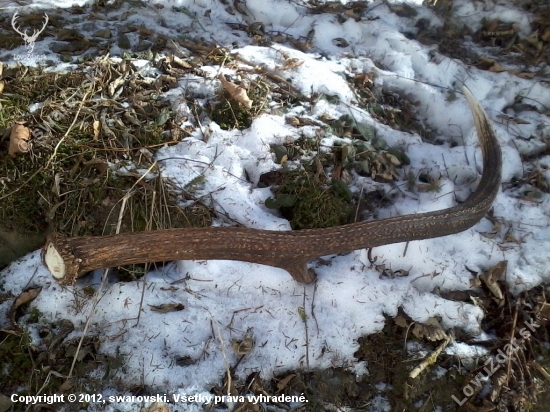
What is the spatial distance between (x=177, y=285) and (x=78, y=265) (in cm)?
72

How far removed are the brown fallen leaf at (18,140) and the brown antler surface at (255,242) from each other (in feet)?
3.14

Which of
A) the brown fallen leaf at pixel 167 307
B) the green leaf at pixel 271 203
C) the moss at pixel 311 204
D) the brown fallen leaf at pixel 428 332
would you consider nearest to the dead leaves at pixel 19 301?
the brown fallen leaf at pixel 167 307

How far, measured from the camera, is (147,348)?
252 cm

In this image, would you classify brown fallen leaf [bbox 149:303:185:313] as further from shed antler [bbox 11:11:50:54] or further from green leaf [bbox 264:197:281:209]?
shed antler [bbox 11:11:50:54]

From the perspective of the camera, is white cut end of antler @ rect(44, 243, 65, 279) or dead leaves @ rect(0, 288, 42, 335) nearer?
white cut end of antler @ rect(44, 243, 65, 279)

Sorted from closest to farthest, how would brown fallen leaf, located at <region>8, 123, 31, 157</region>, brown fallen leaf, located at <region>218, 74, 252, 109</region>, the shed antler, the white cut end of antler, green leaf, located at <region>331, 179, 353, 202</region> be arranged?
1. the white cut end of antler
2. brown fallen leaf, located at <region>8, 123, 31, 157</region>
3. green leaf, located at <region>331, 179, 353, 202</region>
4. brown fallen leaf, located at <region>218, 74, 252, 109</region>
5. the shed antler

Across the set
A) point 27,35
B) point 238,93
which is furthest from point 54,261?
point 27,35

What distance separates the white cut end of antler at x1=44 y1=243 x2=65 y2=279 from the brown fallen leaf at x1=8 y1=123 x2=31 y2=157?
962mm

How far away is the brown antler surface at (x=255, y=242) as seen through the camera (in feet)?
6.98

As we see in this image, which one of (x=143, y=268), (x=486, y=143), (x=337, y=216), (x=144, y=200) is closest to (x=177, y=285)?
(x=143, y=268)

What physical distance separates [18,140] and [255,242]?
1700mm

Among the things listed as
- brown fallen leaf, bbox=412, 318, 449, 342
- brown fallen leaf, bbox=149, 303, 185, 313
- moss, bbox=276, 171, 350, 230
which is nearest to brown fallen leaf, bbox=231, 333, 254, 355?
brown fallen leaf, bbox=149, 303, 185, 313

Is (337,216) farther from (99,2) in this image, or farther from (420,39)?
(99,2)

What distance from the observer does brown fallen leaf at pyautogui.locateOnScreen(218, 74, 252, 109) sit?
3.13 meters
